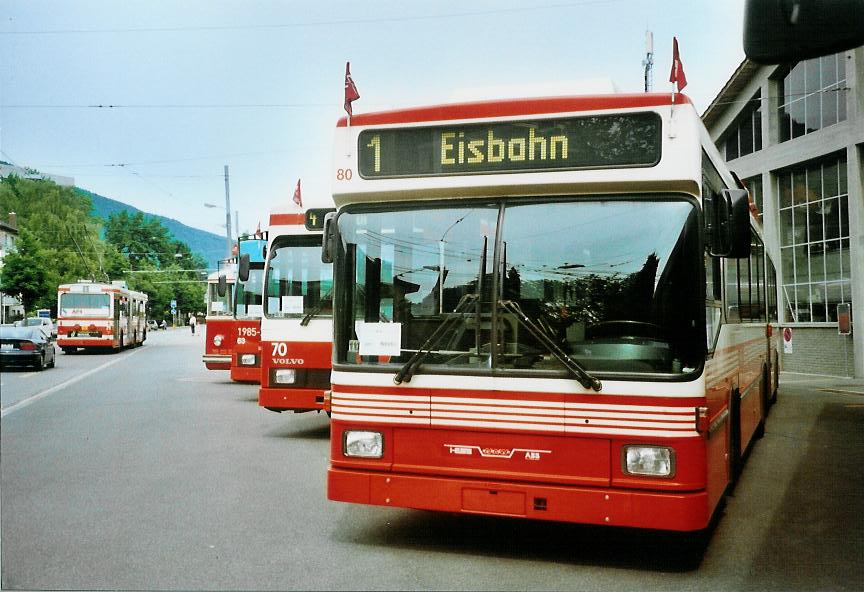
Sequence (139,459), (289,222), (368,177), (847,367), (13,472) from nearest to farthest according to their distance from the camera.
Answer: (368,177), (13,472), (139,459), (289,222), (847,367)

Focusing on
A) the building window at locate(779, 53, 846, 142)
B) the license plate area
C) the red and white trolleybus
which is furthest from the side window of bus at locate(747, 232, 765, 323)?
the building window at locate(779, 53, 846, 142)

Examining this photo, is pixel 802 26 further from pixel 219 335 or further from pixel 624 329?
pixel 219 335

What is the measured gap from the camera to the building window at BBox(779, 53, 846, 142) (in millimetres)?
23750

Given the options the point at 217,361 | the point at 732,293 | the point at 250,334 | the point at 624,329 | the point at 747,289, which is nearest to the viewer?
the point at 624,329

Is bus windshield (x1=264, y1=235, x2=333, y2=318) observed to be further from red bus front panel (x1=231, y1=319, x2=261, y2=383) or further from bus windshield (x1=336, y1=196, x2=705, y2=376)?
bus windshield (x1=336, y1=196, x2=705, y2=376)

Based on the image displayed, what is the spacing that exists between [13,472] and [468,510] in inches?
213

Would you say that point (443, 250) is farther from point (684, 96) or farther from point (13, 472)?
point (13, 472)

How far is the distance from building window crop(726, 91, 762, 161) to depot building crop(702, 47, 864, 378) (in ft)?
0.18

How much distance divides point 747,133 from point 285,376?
23993 millimetres

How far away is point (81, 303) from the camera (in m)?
7.52

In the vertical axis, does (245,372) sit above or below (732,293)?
below

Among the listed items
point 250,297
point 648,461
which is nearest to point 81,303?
point 648,461

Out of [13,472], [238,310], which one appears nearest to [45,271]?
[13,472]

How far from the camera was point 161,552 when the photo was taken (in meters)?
5.46
